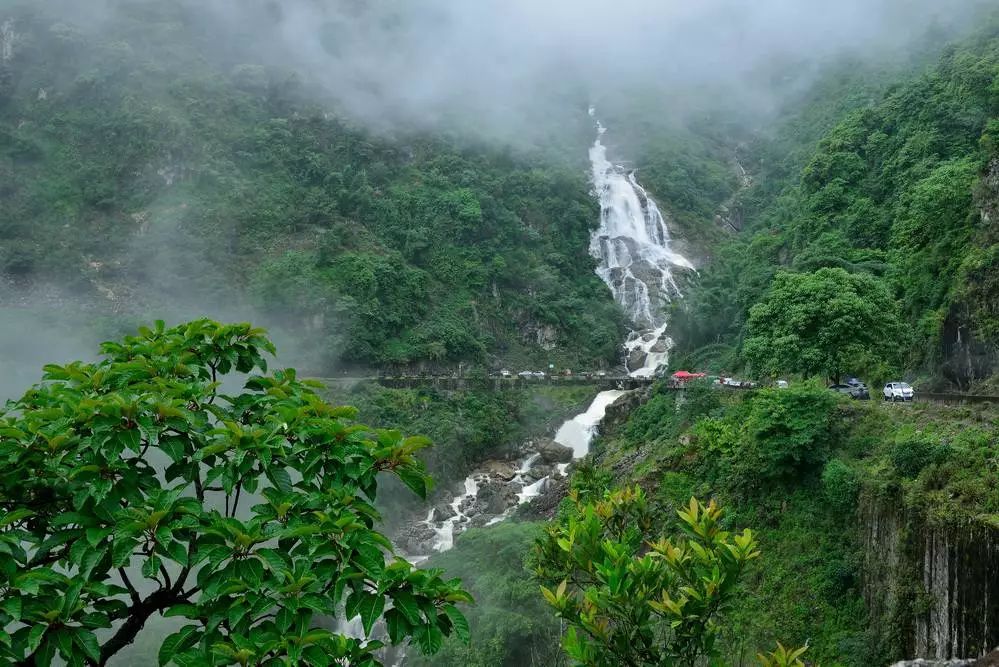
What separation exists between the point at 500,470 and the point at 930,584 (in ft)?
90.2

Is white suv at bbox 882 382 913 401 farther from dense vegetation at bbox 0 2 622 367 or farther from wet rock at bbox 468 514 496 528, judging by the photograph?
dense vegetation at bbox 0 2 622 367

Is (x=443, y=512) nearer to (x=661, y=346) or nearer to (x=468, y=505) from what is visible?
(x=468, y=505)

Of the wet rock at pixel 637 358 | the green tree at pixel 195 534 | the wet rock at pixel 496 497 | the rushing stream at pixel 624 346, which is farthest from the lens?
the wet rock at pixel 637 358

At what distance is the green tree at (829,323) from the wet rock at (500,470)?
17734 millimetres

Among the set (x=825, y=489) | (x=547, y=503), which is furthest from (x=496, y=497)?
(x=825, y=489)

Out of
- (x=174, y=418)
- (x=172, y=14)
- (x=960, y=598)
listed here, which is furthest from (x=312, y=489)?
(x=172, y=14)

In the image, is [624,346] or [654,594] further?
[624,346]

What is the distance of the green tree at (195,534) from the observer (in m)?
3.72

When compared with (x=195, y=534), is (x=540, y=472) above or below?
above

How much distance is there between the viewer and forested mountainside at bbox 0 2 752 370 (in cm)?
5200

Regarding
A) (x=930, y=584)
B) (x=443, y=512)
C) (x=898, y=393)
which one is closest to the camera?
(x=930, y=584)

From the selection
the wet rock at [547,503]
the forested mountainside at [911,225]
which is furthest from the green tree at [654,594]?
the wet rock at [547,503]

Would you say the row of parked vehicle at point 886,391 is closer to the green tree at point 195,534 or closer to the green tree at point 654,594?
the green tree at point 654,594

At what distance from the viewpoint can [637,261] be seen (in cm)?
6694
